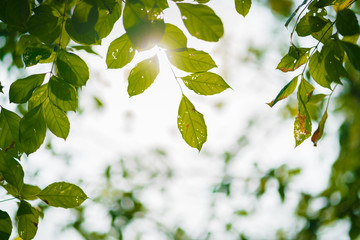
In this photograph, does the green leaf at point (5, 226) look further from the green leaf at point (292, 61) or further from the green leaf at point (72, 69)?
the green leaf at point (292, 61)

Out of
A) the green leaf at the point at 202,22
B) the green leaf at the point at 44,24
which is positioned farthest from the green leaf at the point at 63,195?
the green leaf at the point at 202,22

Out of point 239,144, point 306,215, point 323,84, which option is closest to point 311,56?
point 323,84

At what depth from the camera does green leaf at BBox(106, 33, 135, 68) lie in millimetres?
869

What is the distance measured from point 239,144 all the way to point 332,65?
5572 millimetres

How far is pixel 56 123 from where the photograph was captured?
3.17 ft

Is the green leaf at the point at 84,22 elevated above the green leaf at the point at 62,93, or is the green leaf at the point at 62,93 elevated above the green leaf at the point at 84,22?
the green leaf at the point at 84,22

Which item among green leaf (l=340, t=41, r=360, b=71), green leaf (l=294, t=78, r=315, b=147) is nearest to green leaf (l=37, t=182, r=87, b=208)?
green leaf (l=294, t=78, r=315, b=147)

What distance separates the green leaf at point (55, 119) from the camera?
96 centimetres

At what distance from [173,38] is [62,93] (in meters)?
0.44

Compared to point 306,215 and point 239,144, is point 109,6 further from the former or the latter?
point 239,144

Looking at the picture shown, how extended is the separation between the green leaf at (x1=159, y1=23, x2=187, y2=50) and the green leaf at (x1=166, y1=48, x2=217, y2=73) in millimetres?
42

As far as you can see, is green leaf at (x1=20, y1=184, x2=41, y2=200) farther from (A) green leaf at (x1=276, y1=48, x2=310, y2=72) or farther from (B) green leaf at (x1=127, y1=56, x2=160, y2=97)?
(A) green leaf at (x1=276, y1=48, x2=310, y2=72)

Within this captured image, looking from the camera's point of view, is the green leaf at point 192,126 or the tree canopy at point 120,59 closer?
the tree canopy at point 120,59

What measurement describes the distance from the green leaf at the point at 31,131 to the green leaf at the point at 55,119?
0.04m
